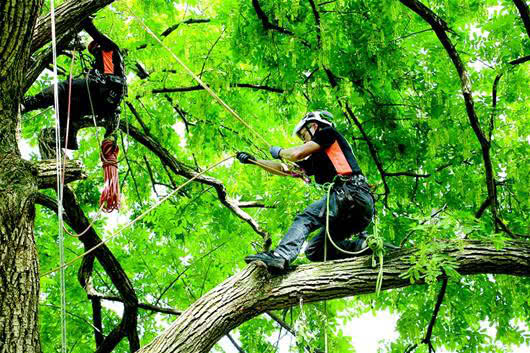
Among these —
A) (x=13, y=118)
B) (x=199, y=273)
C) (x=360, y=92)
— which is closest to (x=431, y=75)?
(x=360, y=92)

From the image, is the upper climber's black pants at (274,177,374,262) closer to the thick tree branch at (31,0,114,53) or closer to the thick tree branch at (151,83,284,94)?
the thick tree branch at (31,0,114,53)

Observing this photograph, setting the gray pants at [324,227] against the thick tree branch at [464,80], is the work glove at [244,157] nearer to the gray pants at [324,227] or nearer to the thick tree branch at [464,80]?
the gray pants at [324,227]

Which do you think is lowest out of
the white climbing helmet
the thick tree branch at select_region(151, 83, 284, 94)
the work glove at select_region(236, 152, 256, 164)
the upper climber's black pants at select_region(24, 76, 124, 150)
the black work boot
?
the black work boot

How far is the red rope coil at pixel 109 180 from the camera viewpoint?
580cm

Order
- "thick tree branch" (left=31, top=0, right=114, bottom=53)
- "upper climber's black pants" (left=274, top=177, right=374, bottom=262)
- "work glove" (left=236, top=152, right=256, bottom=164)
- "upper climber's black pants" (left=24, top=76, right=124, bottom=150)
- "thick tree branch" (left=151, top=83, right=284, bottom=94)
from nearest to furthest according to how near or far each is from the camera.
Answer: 1. "thick tree branch" (left=31, top=0, right=114, bottom=53)
2. "upper climber's black pants" (left=274, top=177, right=374, bottom=262)
3. "work glove" (left=236, top=152, right=256, bottom=164)
4. "upper climber's black pants" (left=24, top=76, right=124, bottom=150)
5. "thick tree branch" (left=151, top=83, right=284, bottom=94)

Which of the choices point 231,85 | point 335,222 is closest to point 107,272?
point 231,85

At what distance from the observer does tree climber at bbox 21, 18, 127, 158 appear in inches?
227

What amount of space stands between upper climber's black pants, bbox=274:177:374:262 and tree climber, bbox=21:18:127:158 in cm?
212

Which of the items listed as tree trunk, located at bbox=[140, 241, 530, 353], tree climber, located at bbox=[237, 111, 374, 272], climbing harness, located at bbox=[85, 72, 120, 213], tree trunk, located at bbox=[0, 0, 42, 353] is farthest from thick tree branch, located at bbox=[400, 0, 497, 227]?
tree trunk, located at bbox=[0, 0, 42, 353]

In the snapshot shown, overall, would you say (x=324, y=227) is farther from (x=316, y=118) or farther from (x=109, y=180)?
(x=109, y=180)

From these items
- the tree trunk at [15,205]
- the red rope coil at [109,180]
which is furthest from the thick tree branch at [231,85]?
the tree trunk at [15,205]

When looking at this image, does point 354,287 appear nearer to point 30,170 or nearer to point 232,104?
point 30,170

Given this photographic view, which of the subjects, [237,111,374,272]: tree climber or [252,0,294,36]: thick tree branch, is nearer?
[237,111,374,272]: tree climber

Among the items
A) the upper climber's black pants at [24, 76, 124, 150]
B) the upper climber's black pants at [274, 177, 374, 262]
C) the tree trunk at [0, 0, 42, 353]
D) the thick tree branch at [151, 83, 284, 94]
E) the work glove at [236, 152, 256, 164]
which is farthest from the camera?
the thick tree branch at [151, 83, 284, 94]
